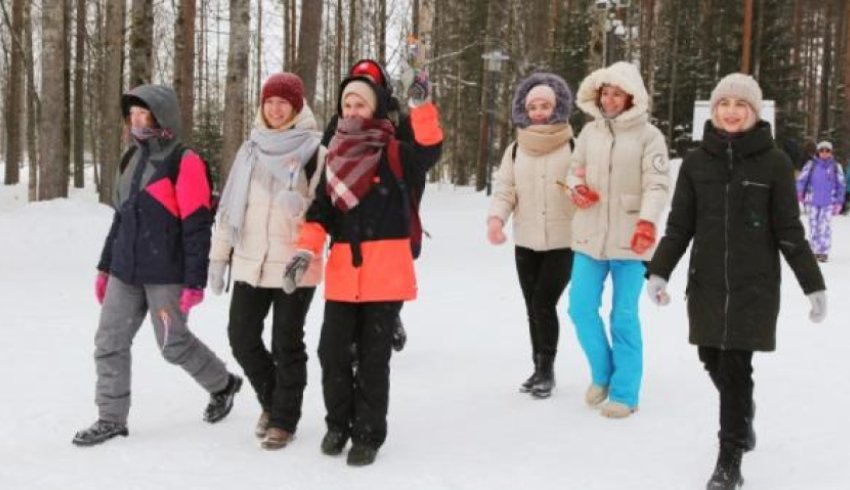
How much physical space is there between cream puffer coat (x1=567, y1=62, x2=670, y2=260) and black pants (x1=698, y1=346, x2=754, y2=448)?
1.05 metres

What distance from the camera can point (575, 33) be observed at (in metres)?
31.6

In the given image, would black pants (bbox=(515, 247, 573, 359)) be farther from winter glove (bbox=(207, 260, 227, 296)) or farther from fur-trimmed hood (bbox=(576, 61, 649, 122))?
winter glove (bbox=(207, 260, 227, 296))

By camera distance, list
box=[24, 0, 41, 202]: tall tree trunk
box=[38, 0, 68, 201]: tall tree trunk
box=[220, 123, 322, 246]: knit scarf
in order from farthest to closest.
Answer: box=[24, 0, 41, 202]: tall tree trunk → box=[38, 0, 68, 201]: tall tree trunk → box=[220, 123, 322, 246]: knit scarf

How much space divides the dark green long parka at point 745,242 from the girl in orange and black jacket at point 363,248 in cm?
131

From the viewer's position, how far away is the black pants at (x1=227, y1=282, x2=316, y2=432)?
4.36m

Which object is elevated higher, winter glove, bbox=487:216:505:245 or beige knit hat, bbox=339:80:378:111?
beige knit hat, bbox=339:80:378:111

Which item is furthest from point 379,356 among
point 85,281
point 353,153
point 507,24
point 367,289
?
point 507,24

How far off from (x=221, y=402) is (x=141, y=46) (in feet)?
34.2

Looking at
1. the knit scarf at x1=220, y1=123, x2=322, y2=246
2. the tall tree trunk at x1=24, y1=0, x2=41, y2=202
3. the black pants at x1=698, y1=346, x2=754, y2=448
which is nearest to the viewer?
the black pants at x1=698, y1=346, x2=754, y2=448

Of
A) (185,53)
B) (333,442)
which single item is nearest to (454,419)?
(333,442)

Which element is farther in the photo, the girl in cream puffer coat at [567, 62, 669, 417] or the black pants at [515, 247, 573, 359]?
the black pants at [515, 247, 573, 359]

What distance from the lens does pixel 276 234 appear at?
4.39m

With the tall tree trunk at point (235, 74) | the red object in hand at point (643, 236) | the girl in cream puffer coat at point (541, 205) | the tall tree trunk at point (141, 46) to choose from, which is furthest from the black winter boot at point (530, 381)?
the tall tree trunk at point (141, 46)

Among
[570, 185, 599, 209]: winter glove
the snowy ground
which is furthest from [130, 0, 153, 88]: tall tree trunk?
[570, 185, 599, 209]: winter glove
